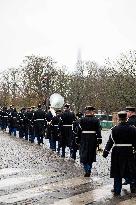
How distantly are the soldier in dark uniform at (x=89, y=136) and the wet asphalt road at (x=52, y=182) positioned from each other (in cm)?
55

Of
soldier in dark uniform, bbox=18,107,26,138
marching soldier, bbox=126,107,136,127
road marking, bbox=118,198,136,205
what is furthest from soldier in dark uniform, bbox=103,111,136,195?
soldier in dark uniform, bbox=18,107,26,138

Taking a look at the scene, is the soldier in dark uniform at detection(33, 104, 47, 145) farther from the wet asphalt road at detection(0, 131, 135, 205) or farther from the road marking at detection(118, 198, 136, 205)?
the road marking at detection(118, 198, 136, 205)

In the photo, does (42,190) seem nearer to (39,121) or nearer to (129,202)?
(129,202)

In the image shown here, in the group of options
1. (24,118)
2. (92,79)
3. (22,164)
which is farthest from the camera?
(92,79)

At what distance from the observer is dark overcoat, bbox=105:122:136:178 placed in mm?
10250

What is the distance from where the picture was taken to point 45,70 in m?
65.2

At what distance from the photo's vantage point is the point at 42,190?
35.0 feet

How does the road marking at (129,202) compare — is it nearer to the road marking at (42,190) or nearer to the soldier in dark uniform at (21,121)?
the road marking at (42,190)

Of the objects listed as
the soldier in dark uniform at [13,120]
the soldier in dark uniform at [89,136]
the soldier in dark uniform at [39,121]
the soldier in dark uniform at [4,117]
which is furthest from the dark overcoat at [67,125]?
the soldier in dark uniform at [4,117]

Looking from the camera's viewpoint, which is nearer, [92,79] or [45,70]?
[45,70]

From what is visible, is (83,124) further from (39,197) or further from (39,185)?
(39,197)

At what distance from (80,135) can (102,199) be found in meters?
3.71

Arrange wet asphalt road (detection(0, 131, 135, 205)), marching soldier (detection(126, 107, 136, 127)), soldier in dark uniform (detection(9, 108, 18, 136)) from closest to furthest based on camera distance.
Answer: wet asphalt road (detection(0, 131, 135, 205))
marching soldier (detection(126, 107, 136, 127))
soldier in dark uniform (detection(9, 108, 18, 136))

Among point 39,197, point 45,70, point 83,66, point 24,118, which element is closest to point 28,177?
point 39,197
